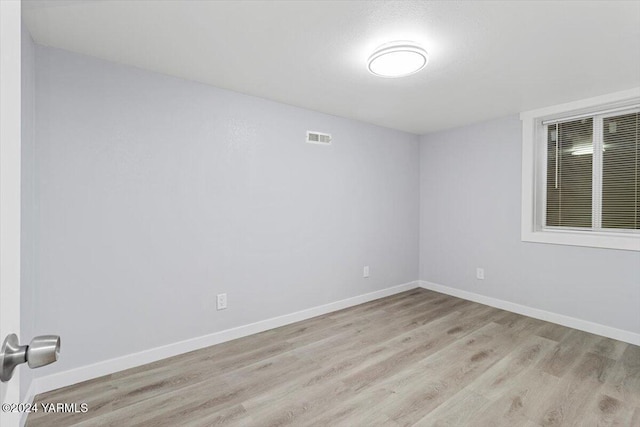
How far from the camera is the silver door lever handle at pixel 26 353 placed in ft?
1.69

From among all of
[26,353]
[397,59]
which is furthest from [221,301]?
[397,59]

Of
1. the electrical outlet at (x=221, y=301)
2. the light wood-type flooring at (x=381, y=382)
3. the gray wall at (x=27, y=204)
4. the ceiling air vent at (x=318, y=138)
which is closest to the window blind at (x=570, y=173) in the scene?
the light wood-type flooring at (x=381, y=382)

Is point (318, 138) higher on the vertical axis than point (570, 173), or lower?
higher

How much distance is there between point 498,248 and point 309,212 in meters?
2.34

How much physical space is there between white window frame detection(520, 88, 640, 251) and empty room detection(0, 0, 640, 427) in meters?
0.02

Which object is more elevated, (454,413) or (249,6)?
(249,6)

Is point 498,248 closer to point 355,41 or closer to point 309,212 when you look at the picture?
point 309,212

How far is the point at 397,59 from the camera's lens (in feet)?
6.82

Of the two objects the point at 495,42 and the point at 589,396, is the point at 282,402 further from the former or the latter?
the point at 495,42

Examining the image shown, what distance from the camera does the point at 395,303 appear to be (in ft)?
12.6

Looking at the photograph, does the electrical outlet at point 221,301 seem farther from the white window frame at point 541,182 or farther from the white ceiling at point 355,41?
the white window frame at point 541,182

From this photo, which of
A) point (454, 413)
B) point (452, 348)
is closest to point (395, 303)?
point (452, 348)

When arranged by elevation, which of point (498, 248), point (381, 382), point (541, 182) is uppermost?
point (541, 182)

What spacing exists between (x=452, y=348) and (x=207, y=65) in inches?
120
